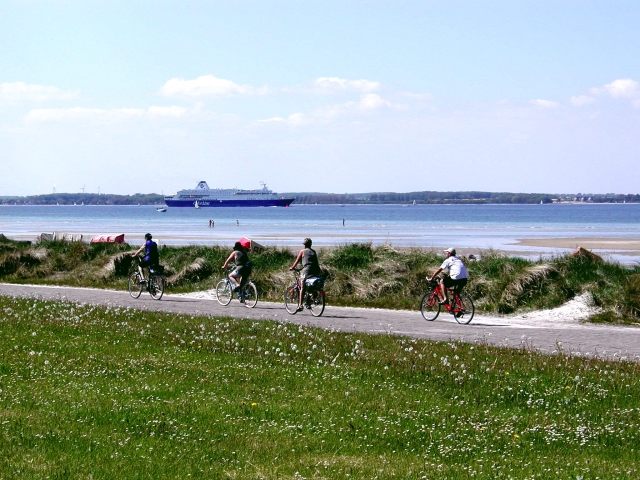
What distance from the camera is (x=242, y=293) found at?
29.0 meters

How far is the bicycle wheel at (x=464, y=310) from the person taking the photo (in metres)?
25.2

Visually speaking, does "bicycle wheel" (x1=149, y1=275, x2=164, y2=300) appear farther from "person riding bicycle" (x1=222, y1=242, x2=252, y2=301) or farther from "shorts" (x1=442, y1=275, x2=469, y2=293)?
"shorts" (x1=442, y1=275, x2=469, y2=293)

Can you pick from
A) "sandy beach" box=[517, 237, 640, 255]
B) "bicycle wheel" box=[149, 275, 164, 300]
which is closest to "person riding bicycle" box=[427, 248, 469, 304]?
"bicycle wheel" box=[149, 275, 164, 300]

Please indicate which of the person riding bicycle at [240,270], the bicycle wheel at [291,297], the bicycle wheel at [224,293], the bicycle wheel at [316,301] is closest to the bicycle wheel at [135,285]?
the bicycle wheel at [224,293]

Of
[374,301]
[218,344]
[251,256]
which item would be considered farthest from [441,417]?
[251,256]

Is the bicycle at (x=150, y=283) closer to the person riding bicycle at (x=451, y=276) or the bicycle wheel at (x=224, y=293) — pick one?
the bicycle wheel at (x=224, y=293)

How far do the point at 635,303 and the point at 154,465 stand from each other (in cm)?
1983

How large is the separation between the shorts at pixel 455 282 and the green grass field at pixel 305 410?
7203 millimetres

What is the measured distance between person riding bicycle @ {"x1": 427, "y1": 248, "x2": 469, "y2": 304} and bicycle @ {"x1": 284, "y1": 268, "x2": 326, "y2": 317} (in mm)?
3135

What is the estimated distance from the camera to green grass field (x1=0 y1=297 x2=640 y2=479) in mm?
9391

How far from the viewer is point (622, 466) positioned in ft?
31.2

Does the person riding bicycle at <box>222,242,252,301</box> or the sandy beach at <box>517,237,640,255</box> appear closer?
the person riding bicycle at <box>222,242,252,301</box>

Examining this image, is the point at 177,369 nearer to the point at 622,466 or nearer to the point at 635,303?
the point at 622,466

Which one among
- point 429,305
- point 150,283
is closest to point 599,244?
point 150,283
